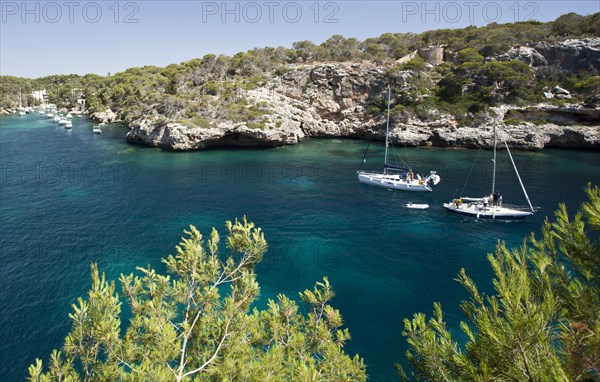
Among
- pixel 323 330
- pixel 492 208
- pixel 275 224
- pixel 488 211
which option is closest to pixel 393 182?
pixel 488 211

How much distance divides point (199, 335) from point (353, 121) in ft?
256

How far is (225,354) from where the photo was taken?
1028 centimetres

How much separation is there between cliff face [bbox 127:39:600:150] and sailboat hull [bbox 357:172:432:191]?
90.2ft

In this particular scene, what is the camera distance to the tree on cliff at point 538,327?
5.80 m

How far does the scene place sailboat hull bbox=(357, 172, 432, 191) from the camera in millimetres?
44812

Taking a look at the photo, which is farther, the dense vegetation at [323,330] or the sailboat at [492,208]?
the sailboat at [492,208]

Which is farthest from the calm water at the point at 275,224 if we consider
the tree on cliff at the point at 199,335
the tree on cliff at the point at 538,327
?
the tree on cliff at the point at 538,327

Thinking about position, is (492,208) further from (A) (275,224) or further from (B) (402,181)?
(A) (275,224)

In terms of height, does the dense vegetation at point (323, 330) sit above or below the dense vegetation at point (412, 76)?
below

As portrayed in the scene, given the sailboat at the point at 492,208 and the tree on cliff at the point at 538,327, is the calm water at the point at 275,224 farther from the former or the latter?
the tree on cliff at the point at 538,327

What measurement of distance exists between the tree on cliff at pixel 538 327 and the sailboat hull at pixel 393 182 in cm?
3738

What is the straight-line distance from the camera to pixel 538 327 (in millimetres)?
6223

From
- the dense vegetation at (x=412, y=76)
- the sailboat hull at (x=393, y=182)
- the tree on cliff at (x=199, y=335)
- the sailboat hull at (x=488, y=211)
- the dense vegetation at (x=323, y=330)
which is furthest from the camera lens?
the dense vegetation at (x=412, y=76)

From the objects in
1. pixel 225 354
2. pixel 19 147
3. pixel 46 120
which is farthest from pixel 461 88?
pixel 46 120
